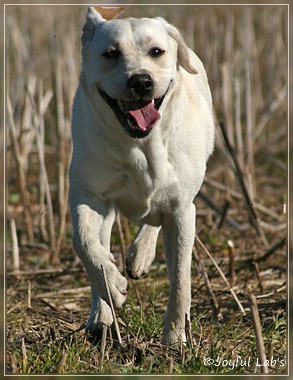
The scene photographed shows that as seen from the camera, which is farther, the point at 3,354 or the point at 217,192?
the point at 217,192

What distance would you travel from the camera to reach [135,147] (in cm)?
391

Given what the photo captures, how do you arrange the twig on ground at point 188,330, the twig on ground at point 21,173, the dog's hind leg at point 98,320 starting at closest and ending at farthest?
the twig on ground at point 188,330 < the dog's hind leg at point 98,320 < the twig on ground at point 21,173

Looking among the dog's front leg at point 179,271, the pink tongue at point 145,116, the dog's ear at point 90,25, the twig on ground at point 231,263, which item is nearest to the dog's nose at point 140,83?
the pink tongue at point 145,116

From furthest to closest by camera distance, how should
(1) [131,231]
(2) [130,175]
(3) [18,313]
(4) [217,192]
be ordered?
(4) [217,192]
(1) [131,231]
(3) [18,313]
(2) [130,175]

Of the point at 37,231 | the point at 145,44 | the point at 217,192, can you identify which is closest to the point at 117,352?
the point at 145,44

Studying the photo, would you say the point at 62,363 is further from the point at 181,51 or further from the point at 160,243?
A: the point at 160,243

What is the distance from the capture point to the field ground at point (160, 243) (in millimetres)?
3867

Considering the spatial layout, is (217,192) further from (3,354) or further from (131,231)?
(3,354)

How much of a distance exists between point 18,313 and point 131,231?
1.85 m

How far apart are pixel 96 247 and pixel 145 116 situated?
66cm

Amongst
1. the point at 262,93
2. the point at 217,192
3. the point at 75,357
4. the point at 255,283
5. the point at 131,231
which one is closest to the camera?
the point at 75,357

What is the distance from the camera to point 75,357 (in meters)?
3.68

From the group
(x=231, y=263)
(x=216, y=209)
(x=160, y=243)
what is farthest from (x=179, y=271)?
(x=216, y=209)

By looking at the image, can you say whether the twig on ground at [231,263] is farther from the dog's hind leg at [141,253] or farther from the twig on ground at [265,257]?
the dog's hind leg at [141,253]
